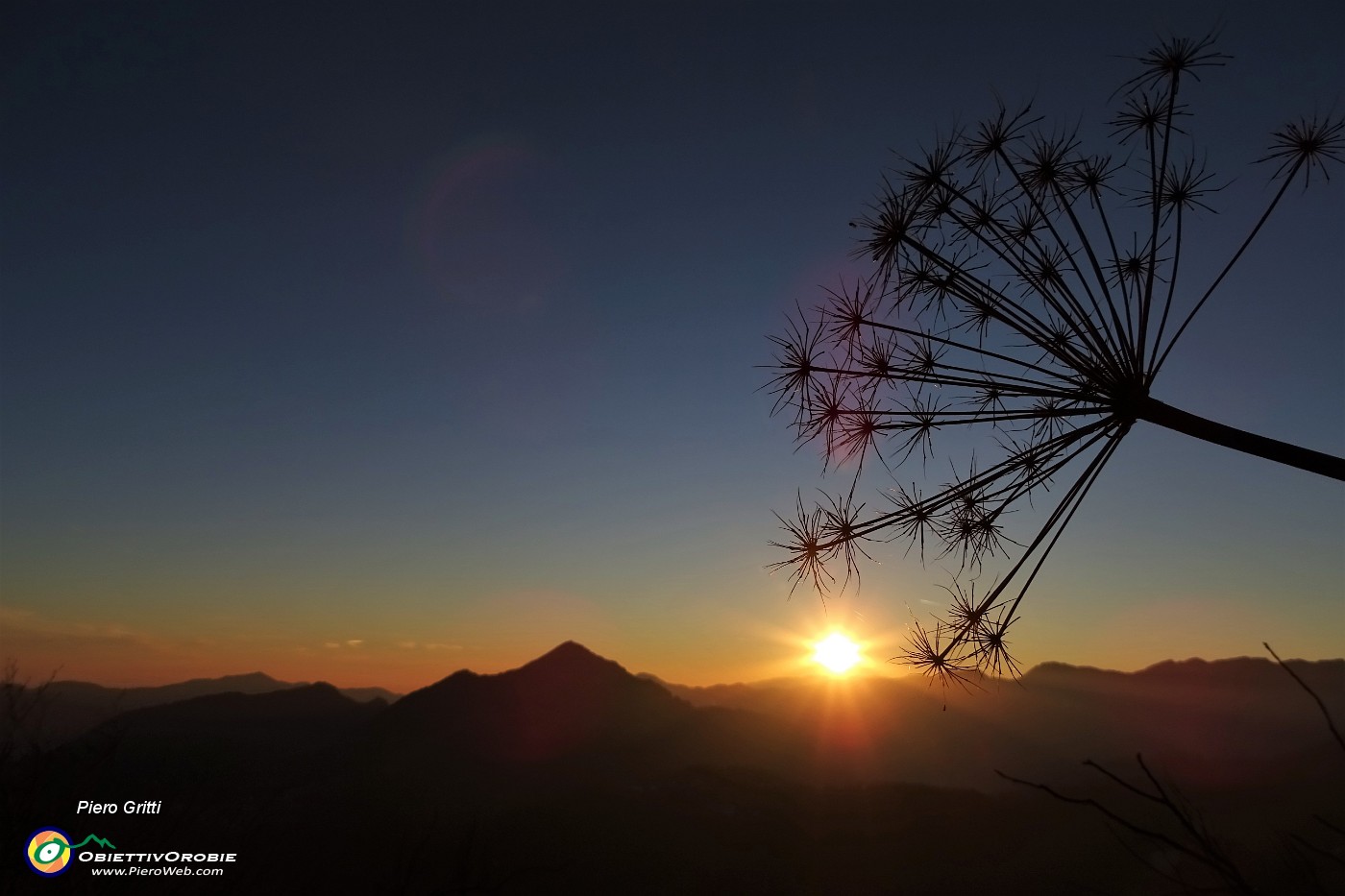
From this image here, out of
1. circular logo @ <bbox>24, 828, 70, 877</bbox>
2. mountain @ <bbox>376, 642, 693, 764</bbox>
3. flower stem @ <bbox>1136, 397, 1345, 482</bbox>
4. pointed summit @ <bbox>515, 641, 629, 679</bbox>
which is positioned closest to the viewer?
flower stem @ <bbox>1136, 397, 1345, 482</bbox>

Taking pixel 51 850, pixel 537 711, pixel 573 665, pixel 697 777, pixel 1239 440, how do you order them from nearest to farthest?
pixel 1239 440 → pixel 51 850 → pixel 697 777 → pixel 537 711 → pixel 573 665

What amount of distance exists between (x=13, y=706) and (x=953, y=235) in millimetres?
12266

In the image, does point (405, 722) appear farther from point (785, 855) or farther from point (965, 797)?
point (965, 797)

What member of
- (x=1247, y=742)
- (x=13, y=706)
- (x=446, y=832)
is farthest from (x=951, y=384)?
(x=1247, y=742)

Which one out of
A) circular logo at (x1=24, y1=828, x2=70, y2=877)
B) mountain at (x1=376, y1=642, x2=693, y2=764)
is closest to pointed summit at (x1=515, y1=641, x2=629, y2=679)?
mountain at (x1=376, y1=642, x2=693, y2=764)

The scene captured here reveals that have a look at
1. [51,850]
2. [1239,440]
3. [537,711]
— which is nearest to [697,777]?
[537,711]

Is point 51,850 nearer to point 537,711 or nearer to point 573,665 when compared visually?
point 537,711

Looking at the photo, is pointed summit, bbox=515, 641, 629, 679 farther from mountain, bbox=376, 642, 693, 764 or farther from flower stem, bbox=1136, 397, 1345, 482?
flower stem, bbox=1136, 397, 1345, 482

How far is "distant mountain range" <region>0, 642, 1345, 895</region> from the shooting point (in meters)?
54.1

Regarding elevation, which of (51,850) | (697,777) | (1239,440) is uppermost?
(1239,440)

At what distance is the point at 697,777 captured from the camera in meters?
78.4

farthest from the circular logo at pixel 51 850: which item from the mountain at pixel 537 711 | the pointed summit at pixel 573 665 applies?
the pointed summit at pixel 573 665

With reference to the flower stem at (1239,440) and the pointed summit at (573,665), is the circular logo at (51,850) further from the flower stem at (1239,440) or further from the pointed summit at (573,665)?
the pointed summit at (573,665)

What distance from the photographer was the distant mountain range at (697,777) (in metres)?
54.1
